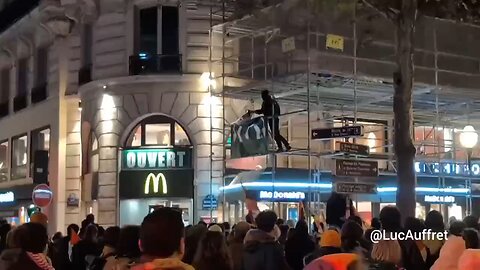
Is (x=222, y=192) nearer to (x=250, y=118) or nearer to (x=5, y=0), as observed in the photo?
(x=250, y=118)

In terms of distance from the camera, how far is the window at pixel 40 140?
30781 millimetres

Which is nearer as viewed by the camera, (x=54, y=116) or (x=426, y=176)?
(x=426, y=176)

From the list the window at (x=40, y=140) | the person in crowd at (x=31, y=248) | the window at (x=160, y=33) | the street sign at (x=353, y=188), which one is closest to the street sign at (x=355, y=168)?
the street sign at (x=353, y=188)

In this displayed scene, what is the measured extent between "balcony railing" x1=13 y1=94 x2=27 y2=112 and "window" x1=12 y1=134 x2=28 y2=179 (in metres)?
1.21

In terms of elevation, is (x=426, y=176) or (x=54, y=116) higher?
(x=54, y=116)

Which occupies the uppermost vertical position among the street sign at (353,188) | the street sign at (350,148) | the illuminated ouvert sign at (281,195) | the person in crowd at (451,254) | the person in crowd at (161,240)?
the street sign at (350,148)

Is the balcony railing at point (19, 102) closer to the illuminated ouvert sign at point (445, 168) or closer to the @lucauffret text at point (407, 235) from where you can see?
the illuminated ouvert sign at point (445, 168)

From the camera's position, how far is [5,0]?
122 feet

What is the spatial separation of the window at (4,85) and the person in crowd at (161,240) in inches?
1279

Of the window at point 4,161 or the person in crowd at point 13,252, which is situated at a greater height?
the window at point 4,161

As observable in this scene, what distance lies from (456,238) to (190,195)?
1840cm

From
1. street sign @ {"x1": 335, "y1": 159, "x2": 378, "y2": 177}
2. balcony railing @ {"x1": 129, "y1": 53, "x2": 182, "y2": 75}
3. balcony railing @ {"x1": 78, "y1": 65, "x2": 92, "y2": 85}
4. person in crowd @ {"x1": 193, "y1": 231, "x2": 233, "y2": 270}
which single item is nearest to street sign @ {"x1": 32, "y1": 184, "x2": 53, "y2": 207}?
balcony railing @ {"x1": 129, "y1": 53, "x2": 182, "y2": 75}

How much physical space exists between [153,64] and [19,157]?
35.8 feet

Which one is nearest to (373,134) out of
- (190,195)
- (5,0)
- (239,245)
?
(190,195)
